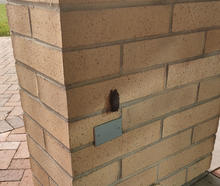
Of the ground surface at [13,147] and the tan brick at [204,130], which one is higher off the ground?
the tan brick at [204,130]

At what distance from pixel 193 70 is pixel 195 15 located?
0.33m

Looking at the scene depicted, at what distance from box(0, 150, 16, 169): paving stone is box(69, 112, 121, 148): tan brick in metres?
1.53

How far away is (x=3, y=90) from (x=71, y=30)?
3.72m

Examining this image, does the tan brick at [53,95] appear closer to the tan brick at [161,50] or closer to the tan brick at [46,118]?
the tan brick at [46,118]

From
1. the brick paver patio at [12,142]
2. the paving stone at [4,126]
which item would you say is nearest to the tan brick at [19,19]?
the brick paver patio at [12,142]

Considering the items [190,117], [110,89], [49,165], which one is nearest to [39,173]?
[49,165]

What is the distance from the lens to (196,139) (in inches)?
71.2

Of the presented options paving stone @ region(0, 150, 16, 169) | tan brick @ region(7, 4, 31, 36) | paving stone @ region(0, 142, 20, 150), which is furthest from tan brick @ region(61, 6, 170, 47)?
paving stone @ region(0, 142, 20, 150)

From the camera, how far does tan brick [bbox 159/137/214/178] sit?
67.1 inches

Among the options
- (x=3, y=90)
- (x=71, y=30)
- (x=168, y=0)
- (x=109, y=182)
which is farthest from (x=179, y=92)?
(x=3, y=90)

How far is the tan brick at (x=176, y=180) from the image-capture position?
1765mm

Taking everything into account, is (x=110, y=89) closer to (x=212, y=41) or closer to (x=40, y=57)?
(x=40, y=57)

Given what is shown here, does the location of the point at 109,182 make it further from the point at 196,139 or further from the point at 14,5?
the point at 14,5

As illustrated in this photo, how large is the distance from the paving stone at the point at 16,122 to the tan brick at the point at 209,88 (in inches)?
88.7
